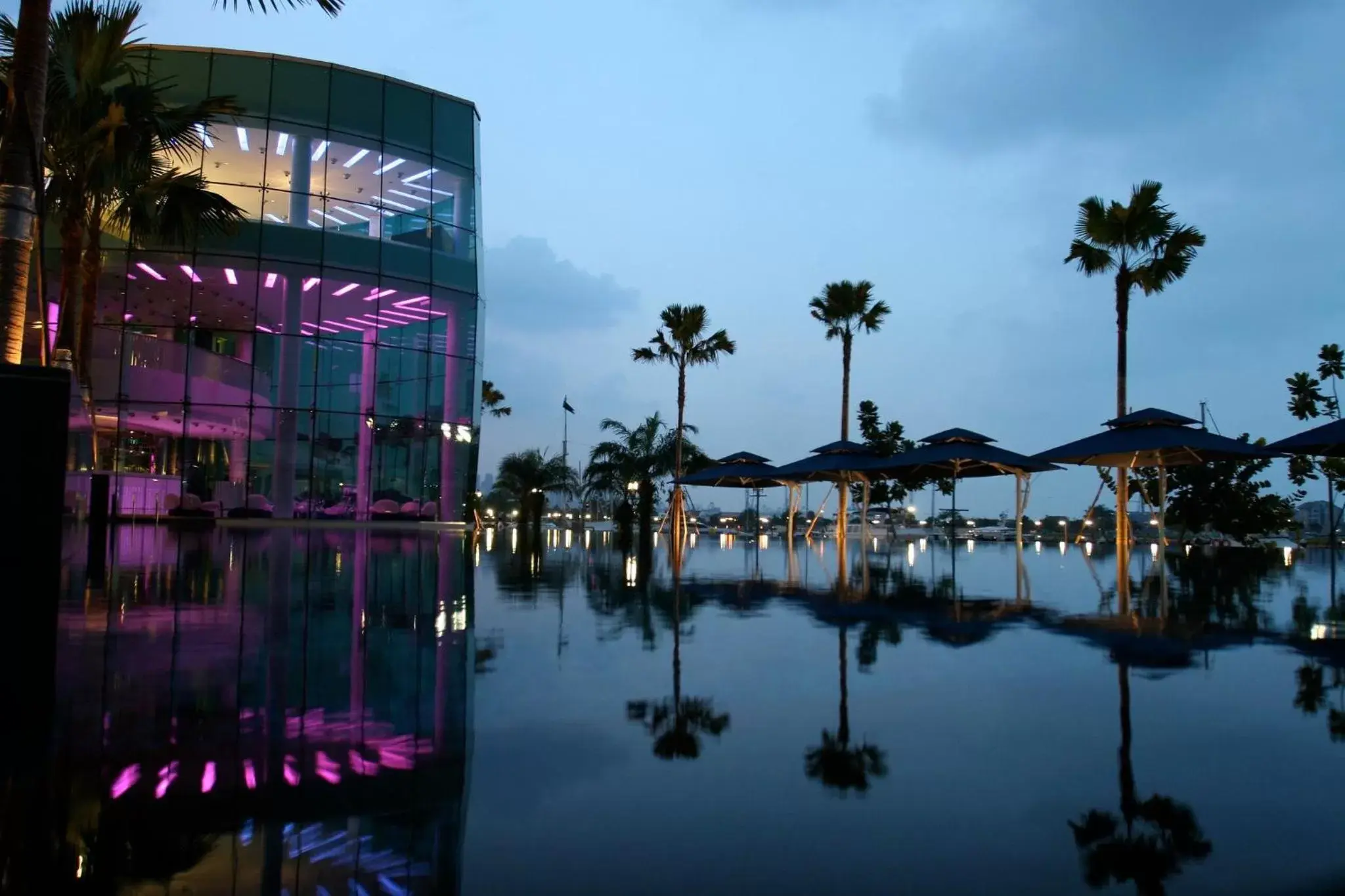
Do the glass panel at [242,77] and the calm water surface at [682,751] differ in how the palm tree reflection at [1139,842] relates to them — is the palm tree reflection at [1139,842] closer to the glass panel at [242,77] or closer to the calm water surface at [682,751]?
A: the calm water surface at [682,751]

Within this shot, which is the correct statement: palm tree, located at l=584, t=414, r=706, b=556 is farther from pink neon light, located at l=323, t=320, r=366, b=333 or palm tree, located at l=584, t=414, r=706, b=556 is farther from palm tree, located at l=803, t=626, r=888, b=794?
palm tree, located at l=803, t=626, r=888, b=794

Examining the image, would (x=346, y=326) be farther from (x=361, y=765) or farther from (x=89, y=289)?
(x=361, y=765)

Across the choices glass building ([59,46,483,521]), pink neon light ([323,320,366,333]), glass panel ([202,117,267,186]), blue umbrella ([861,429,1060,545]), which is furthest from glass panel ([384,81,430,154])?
blue umbrella ([861,429,1060,545])

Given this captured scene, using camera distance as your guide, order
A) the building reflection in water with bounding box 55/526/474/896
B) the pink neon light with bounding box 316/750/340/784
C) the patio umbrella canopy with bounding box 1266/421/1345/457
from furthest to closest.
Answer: the patio umbrella canopy with bounding box 1266/421/1345/457
the pink neon light with bounding box 316/750/340/784
the building reflection in water with bounding box 55/526/474/896

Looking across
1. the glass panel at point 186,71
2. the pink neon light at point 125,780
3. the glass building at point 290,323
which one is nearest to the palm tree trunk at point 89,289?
the glass building at point 290,323

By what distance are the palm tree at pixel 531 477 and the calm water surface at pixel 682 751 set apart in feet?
127

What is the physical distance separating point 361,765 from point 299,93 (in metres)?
30.4

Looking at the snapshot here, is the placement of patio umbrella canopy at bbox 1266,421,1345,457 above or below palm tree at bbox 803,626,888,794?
above

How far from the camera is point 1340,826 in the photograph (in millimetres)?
3184

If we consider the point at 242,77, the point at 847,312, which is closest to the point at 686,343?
the point at 847,312

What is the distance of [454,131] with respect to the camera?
31750 millimetres

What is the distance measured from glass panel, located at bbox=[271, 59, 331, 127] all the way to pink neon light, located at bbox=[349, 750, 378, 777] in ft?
96.9

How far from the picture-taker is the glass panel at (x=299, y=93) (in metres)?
29.0

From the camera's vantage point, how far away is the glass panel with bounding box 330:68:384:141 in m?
29.6
